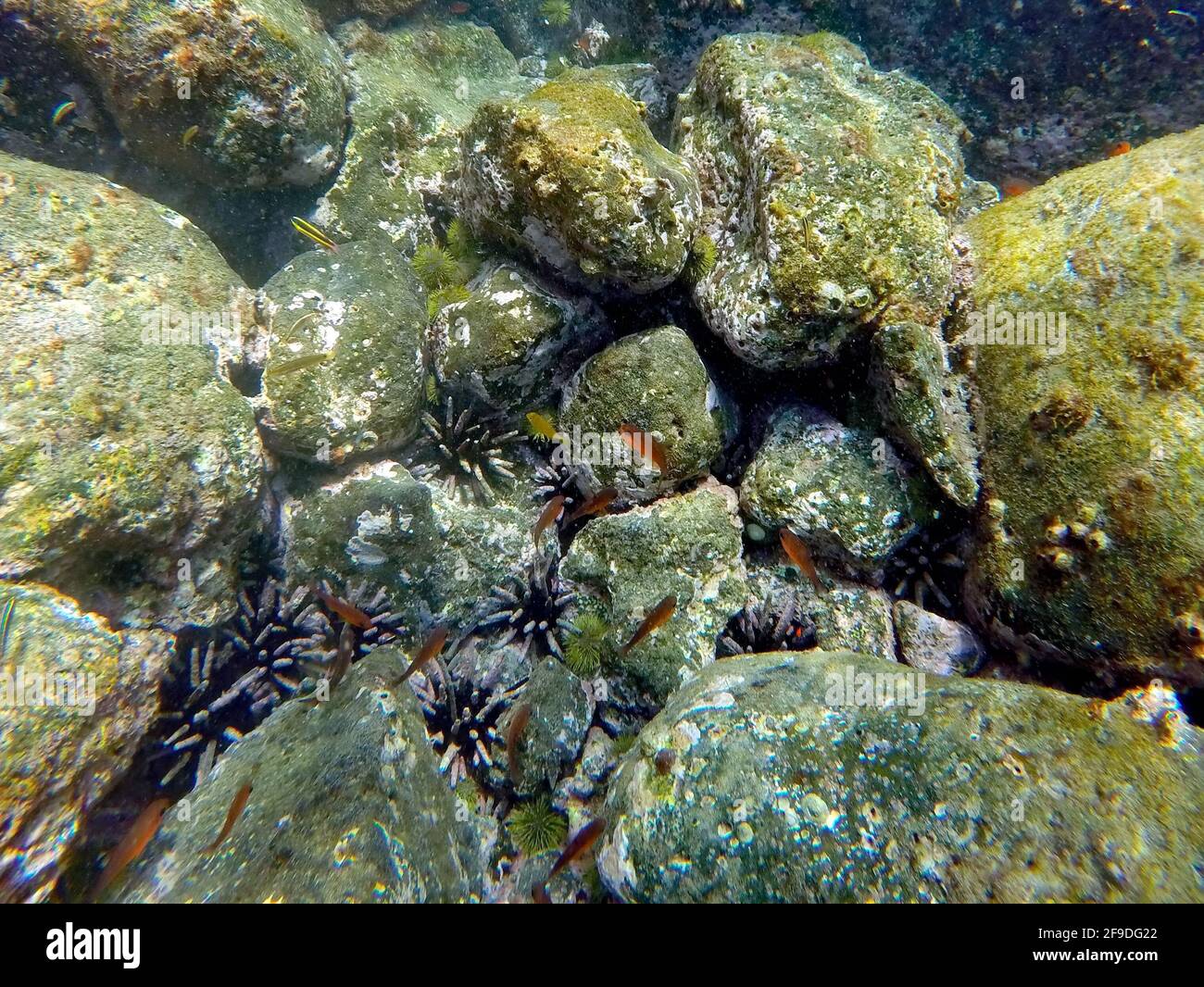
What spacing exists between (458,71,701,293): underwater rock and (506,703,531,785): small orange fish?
3.28 m

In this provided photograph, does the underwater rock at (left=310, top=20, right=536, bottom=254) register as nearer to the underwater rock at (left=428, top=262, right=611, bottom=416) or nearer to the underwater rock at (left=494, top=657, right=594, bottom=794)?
the underwater rock at (left=428, top=262, right=611, bottom=416)

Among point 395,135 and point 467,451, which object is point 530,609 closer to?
point 467,451

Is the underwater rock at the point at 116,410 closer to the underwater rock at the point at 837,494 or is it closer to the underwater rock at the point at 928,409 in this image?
the underwater rock at the point at 837,494

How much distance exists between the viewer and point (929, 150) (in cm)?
440


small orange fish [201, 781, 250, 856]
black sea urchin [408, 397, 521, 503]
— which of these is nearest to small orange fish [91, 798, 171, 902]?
small orange fish [201, 781, 250, 856]

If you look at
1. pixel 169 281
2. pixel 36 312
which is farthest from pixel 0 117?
pixel 36 312

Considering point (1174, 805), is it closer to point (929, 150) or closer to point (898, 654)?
point (898, 654)

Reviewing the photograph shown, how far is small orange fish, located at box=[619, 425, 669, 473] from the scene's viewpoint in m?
4.36

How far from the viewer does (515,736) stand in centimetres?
381

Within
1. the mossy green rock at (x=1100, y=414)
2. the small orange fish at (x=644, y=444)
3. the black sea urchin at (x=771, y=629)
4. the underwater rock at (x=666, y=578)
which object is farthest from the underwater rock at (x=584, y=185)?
the black sea urchin at (x=771, y=629)

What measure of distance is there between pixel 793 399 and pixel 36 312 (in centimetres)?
538

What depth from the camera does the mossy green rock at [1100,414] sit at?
3.25 metres

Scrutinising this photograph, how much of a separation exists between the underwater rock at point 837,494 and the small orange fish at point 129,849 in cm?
433
